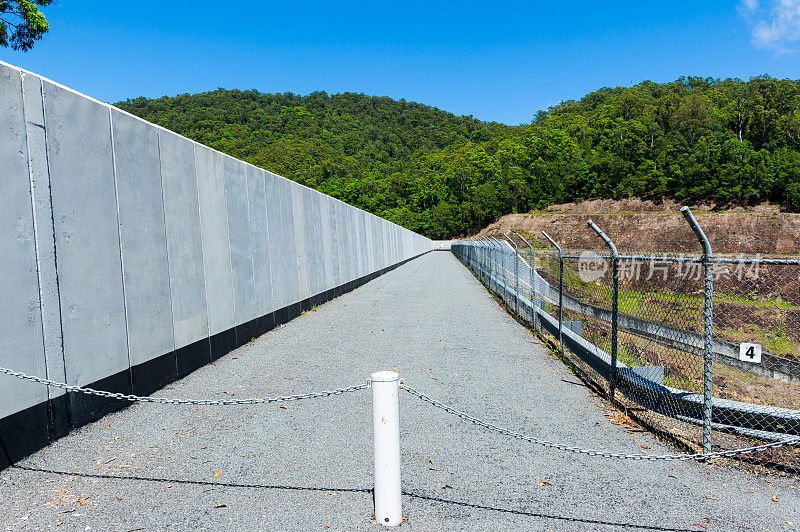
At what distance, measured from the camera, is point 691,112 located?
383 feet

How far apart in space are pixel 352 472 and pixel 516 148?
140 meters

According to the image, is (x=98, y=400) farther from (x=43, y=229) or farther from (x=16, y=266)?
(x=43, y=229)

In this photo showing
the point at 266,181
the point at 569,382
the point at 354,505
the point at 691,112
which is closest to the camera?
the point at 354,505

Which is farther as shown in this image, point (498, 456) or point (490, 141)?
point (490, 141)

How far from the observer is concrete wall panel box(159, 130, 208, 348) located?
21.9 feet

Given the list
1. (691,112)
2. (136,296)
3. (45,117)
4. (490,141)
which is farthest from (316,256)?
(490,141)

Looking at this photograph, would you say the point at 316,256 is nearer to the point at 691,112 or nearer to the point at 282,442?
the point at 282,442

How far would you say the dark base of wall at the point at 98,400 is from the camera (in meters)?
3.98

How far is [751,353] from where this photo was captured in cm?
388

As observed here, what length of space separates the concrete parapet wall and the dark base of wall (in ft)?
0.04

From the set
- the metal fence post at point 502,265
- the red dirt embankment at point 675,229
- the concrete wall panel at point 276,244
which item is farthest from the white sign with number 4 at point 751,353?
the red dirt embankment at point 675,229

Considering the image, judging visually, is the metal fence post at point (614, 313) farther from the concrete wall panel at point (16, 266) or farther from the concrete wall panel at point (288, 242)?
the concrete wall panel at point (288, 242)

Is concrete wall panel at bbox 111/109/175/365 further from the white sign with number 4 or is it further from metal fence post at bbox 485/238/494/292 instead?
metal fence post at bbox 485/238/494/292

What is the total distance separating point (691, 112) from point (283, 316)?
132923 mm
